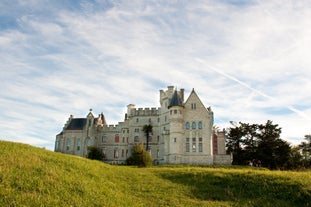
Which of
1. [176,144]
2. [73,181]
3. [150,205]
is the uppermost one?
[176,144]

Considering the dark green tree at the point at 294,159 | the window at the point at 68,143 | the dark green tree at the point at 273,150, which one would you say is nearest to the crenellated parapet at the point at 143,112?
the window at the point at 68,143

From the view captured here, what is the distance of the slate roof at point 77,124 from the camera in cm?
6863

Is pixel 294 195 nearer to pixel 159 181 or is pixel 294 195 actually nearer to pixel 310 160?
pixel 159 181

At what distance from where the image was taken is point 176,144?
52.4 metres

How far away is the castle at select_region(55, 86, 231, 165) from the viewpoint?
52.0 meters

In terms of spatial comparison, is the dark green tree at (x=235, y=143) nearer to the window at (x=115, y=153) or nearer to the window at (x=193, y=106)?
the window at (x=193, y=106)

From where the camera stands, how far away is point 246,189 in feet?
59.1

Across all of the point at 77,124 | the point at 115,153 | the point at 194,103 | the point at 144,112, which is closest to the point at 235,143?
the point at 194,103

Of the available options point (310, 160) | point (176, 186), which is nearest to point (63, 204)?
point (176, 186)

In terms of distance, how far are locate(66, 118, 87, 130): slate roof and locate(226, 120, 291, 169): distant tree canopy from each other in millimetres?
33396

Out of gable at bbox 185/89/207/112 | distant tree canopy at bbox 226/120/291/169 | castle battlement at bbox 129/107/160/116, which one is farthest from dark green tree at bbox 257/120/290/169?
castle battlement at bbox 129/107/160/116

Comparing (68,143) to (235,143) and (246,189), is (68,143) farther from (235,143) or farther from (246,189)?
(246,189)

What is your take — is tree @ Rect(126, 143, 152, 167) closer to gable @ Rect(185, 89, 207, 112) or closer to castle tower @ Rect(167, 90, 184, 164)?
castle tower @ Rect(167, 90, 184, 164)

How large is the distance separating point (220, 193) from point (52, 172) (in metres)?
9.79
